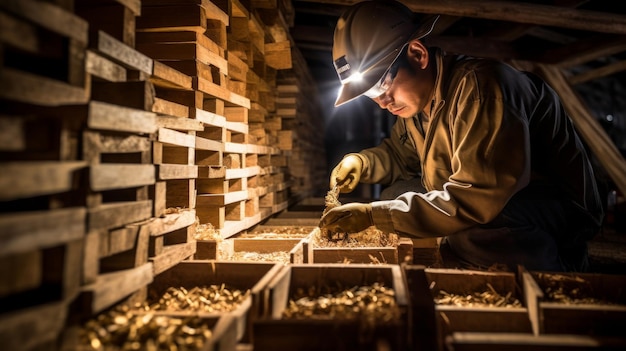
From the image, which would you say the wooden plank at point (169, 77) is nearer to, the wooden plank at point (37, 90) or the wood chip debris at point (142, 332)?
the wooden plank at point (37, 90)

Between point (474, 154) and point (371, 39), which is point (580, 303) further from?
point (371, 39)

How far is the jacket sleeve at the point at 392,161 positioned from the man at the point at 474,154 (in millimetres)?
1034

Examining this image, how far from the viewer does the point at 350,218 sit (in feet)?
10.0

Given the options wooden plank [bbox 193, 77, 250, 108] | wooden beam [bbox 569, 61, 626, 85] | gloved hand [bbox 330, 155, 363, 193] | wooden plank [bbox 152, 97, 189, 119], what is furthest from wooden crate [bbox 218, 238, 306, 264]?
wooden beam [bbox 569, 61, 626, 85]

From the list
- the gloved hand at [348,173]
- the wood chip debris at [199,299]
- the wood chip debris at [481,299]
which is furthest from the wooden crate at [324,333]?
the gloved hand at [348,173]

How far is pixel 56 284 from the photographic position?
1622 millimetres

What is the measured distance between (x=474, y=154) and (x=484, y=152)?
68mm

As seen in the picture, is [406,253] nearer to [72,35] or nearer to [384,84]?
[384,84]

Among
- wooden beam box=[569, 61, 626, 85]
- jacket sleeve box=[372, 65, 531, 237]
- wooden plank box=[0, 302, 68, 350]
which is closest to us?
wooden plank box=[0, 302, 68, 350]

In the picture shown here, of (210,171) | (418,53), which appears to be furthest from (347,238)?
(418,53)

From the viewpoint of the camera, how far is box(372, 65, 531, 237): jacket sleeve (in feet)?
8.79

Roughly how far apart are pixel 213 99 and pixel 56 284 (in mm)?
2194

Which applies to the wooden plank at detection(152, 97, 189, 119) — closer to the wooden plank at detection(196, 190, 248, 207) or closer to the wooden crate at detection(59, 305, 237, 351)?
the wooden plank at detection(196, 190, 248, 207)

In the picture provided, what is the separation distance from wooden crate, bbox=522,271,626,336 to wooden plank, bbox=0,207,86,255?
2380 mm
